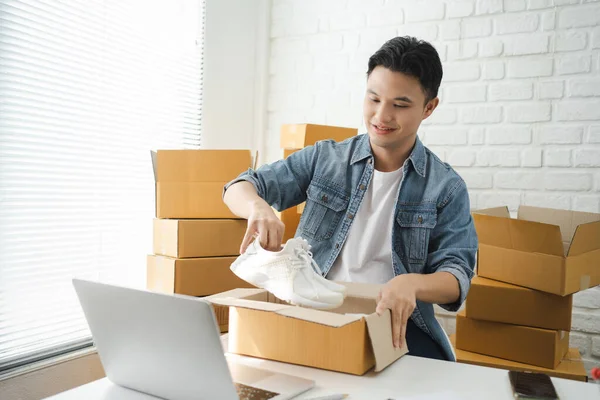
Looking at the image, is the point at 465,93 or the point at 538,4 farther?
the point at 465,93

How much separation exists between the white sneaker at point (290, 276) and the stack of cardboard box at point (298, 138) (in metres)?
1.18

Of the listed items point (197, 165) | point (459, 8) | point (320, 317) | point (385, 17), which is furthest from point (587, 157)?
point (320, 317)

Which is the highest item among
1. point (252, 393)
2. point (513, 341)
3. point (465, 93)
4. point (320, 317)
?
point (465, 93)

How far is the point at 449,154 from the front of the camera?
2.62m

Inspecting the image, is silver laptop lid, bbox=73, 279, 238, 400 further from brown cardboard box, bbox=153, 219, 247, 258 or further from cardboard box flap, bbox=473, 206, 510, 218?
cardboard box flap, bbox=473, 206, 510, 218

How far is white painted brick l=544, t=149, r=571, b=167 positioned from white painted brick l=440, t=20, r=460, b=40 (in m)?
0.67

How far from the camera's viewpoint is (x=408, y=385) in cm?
97

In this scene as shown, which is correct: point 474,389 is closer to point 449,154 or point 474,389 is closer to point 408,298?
point 408,298

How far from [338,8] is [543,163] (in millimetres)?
1273

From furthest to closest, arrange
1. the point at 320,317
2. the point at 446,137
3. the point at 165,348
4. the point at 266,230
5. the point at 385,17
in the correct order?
the point at 385,17 < the point at 446,137 < the point at 266,230 < the point at 320,317 < the point at 165,348

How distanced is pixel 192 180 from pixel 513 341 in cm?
125

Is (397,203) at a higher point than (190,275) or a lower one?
higher

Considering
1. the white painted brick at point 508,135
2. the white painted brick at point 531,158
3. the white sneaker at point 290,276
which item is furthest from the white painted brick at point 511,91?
the white sneaker at point 290,276

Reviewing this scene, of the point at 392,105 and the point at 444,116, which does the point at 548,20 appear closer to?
the point at 444,116
